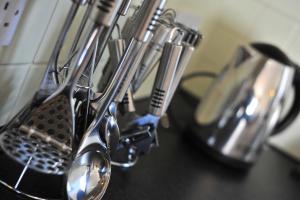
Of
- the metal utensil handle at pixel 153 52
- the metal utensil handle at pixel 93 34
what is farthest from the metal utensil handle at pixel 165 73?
the metal utensil handle at pixel 93 34

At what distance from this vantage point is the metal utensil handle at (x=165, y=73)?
579 millimetres

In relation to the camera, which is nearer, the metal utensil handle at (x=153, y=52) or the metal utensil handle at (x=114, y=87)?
the metal utensil handle at (x=114, y=87)

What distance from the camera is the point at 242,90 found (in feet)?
2.94

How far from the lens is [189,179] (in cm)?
79

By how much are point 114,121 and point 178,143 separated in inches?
15.3

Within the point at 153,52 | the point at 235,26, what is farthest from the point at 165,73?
the point at 235,26

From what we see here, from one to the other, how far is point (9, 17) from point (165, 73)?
0.22 m

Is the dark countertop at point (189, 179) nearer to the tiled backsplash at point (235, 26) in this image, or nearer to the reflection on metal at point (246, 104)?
the reflection on metal at point (246, 104)

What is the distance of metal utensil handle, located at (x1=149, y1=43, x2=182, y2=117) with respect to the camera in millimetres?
579

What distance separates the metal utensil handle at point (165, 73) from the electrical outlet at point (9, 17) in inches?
7.9

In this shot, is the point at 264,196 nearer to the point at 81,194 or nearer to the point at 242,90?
the point at 242,90

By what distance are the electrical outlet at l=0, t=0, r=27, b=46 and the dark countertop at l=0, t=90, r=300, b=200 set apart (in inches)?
10.1

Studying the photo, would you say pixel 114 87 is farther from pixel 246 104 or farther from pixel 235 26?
pixel 235 26

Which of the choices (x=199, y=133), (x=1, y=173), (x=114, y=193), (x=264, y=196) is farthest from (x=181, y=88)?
(x=1, y=173)
